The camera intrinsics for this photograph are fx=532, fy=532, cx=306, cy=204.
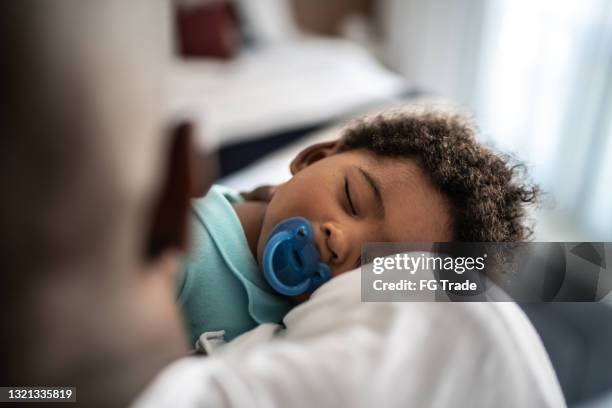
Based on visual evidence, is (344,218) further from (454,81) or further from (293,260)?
(454,81)

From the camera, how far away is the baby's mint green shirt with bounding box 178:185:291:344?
58 cm

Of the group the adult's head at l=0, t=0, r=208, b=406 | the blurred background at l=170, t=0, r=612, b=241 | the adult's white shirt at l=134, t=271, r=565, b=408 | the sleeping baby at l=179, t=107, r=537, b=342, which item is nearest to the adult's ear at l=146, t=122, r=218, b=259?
the adult's head at l=0, t=0, r=208, b=406

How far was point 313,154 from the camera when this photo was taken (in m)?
0.71

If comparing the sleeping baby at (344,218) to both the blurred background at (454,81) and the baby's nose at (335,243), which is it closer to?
the baby's nose at (335,243)

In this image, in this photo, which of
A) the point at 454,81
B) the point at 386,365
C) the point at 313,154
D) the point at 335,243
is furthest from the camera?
the point at 454,81

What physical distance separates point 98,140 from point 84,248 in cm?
6

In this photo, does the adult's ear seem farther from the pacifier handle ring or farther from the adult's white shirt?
the pacifier handle ring

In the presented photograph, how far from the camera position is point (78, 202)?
25cm

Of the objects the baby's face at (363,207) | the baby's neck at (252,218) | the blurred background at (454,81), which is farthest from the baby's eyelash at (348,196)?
the blurred background at (454,81)

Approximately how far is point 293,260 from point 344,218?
8cm

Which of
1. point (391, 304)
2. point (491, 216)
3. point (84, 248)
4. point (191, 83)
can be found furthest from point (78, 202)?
point (191, 83)

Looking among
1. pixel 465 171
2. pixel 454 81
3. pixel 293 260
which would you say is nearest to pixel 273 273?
pixel 293 260

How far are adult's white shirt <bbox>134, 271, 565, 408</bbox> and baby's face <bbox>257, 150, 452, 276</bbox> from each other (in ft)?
0.38

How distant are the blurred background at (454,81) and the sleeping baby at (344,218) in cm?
65
